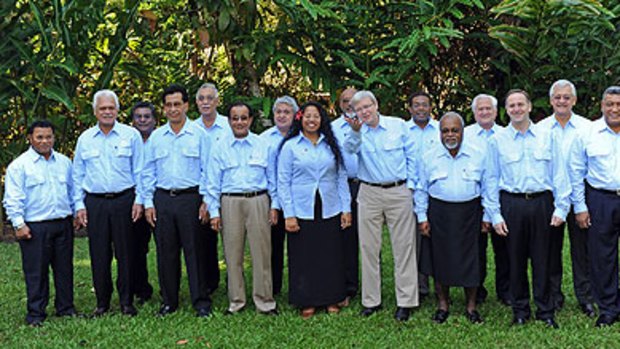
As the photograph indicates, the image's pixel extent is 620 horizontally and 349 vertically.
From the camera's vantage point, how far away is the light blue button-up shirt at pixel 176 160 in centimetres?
570

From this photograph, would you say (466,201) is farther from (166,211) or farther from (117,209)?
(117,209)

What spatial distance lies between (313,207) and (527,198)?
1613mm

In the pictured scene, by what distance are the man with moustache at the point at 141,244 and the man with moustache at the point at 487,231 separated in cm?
276

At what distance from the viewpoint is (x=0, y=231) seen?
9.91m

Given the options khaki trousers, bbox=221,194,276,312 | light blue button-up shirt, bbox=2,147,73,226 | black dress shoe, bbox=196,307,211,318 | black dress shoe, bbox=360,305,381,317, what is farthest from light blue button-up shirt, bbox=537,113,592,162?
light blue button-up shirt, bbox=2,147,73,226

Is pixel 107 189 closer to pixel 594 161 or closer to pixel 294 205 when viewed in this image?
pixel 294 205

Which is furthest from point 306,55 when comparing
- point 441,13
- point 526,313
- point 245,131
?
point 526,313

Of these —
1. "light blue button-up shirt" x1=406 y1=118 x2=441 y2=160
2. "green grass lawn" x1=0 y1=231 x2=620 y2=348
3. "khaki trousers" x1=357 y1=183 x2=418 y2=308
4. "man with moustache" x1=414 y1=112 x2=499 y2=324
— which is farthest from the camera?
"light blue button-up shirt" x1=406 y1=118 x2=441 y2=160

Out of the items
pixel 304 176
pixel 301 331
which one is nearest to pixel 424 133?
pixel 304 176

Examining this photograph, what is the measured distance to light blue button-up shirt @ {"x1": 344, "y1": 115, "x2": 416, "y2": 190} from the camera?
558 centimetres

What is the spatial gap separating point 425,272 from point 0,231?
6659 mm

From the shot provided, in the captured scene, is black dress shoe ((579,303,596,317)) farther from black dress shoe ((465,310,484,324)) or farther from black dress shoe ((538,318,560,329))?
black dress shoe ((465,310,484,324))

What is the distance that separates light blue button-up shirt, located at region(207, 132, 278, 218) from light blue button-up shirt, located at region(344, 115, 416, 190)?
28.2 inches

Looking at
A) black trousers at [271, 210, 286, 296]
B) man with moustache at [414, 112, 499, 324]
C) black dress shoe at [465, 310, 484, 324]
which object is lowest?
black dress shoe at [465, 310, 484, 324]
